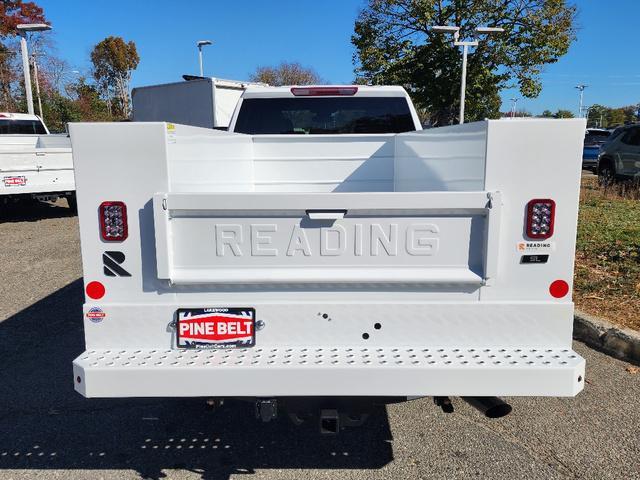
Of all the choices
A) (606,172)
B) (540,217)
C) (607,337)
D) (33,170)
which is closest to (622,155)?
(606,172)

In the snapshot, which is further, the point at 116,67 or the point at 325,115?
the point at 116,67

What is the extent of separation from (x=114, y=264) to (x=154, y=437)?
1396 mm

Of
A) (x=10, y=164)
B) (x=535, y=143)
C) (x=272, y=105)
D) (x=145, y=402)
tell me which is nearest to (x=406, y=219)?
(x=535, y=143)

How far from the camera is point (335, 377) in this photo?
7.86 ft

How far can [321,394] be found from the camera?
7.90 ft

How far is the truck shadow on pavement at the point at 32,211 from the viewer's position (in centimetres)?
1279

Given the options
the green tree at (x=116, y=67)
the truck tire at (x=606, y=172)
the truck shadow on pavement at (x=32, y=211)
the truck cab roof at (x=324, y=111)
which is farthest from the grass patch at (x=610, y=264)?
the green tree at (x=116, y=67)

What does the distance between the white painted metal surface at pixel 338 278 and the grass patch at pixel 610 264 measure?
111 inches

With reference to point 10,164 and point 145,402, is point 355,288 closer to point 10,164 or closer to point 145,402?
point 145,402

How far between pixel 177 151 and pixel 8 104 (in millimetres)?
38014

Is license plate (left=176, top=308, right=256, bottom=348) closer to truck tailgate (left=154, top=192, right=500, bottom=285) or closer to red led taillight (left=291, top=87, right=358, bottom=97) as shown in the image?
truck tailgate (left=154, top=192, right=500, bottom=285)

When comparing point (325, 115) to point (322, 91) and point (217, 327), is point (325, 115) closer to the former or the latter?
point (322, 91)

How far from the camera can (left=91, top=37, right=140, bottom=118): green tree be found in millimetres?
51438

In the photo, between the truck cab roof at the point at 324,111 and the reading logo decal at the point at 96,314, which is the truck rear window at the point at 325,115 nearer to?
the truck cab roof at the point at 324,111
